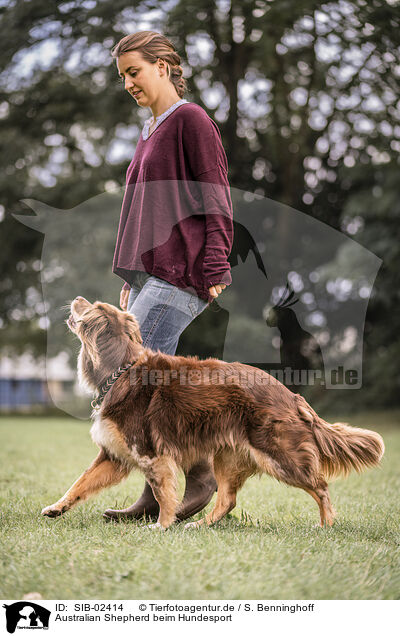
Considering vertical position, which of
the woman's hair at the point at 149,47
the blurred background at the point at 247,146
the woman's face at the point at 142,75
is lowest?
the blurred background at the point at 247,146

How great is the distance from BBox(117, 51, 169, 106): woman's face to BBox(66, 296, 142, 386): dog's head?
1161mm

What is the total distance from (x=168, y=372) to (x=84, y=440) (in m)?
7.21

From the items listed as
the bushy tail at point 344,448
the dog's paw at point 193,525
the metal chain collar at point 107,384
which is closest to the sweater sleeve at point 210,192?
the metal chain collar at point 107,384

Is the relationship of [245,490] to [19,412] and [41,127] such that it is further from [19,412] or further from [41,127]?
[19,412]

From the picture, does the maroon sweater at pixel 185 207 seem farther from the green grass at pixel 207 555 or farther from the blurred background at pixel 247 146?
the blurred background at pixel 247 146

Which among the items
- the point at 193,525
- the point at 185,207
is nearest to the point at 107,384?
the point at 193,525

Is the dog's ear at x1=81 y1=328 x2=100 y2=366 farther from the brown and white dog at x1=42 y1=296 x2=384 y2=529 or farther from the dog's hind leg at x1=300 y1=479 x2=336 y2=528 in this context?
the dog's hind leg at x1=300 y1=479 x2=336 y2=528

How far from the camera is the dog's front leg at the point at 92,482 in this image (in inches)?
134

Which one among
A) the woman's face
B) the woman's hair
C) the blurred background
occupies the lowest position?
the blurred background

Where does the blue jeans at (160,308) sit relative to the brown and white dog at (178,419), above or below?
above
